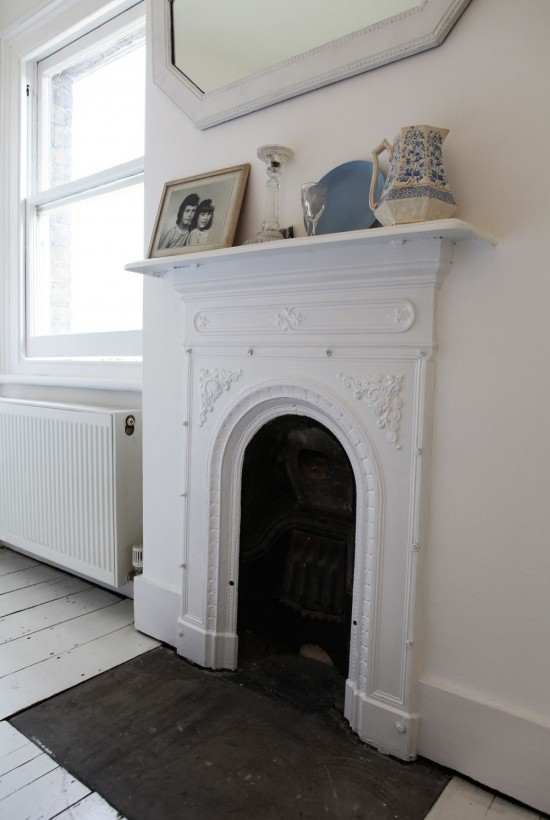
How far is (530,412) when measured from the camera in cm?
125

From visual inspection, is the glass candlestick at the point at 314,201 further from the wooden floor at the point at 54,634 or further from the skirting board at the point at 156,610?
the wooden floor at the point at 54,634

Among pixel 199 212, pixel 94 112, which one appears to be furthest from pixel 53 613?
pixel 94 112

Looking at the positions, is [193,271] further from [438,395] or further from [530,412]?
[530,412]

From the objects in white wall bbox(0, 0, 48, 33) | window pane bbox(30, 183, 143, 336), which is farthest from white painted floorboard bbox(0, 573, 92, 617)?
white wall bbox(0, 0, 48, 33)

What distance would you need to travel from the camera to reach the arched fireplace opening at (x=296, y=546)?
1758 mm

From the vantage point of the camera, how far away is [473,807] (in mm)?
1278

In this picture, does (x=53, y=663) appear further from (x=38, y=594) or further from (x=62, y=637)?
A: (x=38, y=594)

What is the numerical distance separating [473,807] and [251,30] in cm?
215

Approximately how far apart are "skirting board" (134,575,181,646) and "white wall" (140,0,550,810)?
0.92m

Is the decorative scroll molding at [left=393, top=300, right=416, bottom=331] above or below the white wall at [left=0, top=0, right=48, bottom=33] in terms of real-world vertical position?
below

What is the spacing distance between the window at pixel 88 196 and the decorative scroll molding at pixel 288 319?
0.99 m

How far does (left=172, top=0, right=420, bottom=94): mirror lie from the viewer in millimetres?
1444

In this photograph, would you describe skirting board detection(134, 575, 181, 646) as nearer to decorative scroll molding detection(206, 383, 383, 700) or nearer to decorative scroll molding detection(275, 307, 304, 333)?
decorative scroll molding detection(206, 383, 383, 700)

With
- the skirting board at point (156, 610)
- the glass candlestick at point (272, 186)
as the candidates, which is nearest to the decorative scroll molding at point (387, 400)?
the glass candlestick at point (272, 186)
